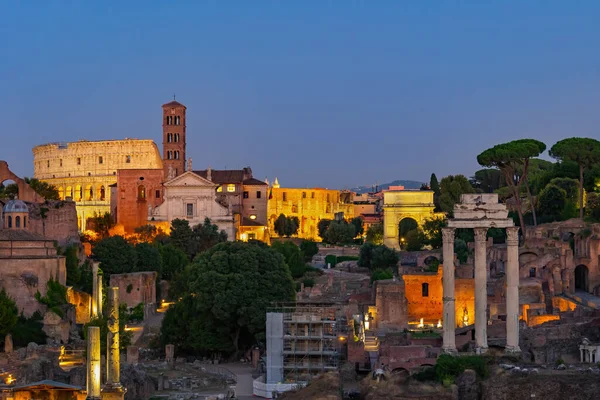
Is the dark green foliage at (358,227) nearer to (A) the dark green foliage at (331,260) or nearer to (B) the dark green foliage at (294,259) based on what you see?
(A) the dark green foliage at (331,260)

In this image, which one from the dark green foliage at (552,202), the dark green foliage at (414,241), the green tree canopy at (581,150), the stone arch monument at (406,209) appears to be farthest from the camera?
the stone arch monument at (406,209)

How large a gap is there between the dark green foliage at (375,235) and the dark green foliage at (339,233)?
197 cm

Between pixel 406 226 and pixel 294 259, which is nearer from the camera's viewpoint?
pixel 294 259

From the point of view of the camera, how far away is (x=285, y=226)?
105062 millimetres

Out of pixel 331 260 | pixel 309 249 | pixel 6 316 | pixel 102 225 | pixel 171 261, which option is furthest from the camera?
pixel 309 249

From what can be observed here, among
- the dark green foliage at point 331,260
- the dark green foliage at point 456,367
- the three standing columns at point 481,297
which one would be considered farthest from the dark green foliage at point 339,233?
the dark green foliage at point 456,367

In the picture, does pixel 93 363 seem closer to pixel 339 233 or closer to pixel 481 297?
pixel 481 297

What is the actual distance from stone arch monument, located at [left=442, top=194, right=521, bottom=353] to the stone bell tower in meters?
54.1

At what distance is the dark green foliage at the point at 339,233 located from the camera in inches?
4013

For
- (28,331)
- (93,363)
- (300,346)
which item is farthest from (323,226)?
(93,363)

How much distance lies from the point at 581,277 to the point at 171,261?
24.2 metres

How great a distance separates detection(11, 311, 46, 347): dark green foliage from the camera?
47.8 metres

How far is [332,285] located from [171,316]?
15645mm

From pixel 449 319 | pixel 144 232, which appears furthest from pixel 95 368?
pixel 144 232
